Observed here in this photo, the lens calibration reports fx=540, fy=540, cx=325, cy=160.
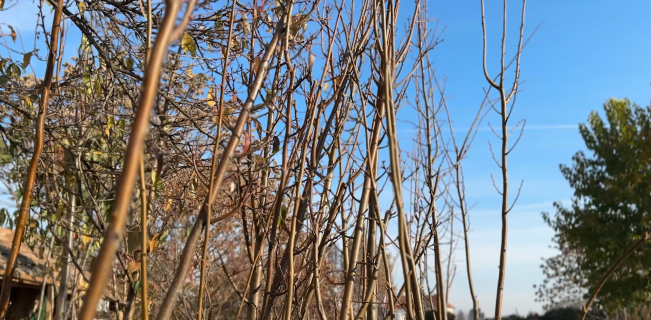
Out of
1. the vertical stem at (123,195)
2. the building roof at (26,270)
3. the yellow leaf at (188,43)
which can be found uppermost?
the yellow leaf at (188,43)

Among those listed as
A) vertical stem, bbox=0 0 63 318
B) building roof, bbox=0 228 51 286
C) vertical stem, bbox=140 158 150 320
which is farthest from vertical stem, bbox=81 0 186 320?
building roof, bbox=0 228 51 286

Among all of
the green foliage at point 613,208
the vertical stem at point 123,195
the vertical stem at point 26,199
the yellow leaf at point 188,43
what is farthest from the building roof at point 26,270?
the green foliage at point 613,208

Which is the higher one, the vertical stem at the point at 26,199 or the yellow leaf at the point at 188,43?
the yellow leaf at the point at 188,43

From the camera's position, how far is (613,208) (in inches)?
742

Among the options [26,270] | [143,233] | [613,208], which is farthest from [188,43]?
[613,208]

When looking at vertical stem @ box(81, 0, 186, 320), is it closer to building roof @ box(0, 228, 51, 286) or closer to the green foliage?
building roof @ box(0, 228, 51, 286)

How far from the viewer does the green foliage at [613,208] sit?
17.4 metres

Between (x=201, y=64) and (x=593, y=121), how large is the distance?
20908 mm

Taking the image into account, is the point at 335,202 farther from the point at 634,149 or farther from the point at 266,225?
the point at 634,149

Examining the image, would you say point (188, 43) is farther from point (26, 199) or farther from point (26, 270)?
point (26, 270)

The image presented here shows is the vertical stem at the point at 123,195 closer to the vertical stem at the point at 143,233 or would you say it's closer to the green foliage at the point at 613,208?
the vertical stem at the point at 143,233

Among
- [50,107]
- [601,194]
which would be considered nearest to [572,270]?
[601,194]

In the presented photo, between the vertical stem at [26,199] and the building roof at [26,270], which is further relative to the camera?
the building roof at [26,270]

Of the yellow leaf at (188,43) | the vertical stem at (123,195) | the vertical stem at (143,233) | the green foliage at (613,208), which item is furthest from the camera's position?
the green foliage at (613,208)
